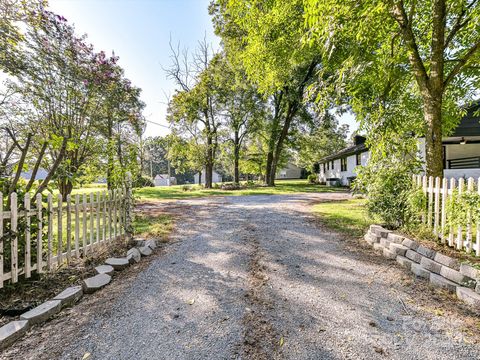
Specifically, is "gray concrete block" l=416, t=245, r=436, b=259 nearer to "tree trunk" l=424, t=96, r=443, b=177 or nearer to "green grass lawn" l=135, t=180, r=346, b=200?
"tree trunk" l=424, t=96, r=443, b=177

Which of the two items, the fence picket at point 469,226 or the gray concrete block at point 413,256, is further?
the gray concrete block at point 413,256

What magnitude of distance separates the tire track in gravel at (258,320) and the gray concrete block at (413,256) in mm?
2265

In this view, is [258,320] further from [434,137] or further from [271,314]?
[434,137]

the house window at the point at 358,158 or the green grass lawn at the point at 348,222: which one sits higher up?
the house window at the point at 358,158

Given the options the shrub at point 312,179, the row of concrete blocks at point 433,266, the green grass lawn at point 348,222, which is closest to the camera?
the row of concrete blocks at point 433,266

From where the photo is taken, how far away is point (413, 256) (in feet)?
11.7

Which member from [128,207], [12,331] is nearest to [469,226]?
[12,331]

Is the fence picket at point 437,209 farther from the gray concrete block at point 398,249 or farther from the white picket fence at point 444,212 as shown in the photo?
Answer: the gray concrete block at point 398,249

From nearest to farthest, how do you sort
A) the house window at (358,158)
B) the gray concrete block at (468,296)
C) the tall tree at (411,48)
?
the gray concrete block at (468,296) < the tall tree at (411,48) < the house window at (358,158)

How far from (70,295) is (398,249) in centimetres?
477

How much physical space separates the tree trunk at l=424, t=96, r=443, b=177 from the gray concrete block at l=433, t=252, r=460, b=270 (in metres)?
2.14

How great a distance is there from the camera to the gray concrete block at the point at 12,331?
203 centimetres

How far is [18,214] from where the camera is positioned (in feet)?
9.61

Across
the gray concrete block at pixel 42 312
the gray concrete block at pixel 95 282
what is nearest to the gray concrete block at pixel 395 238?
the gray concrete block at pixel 95 282
